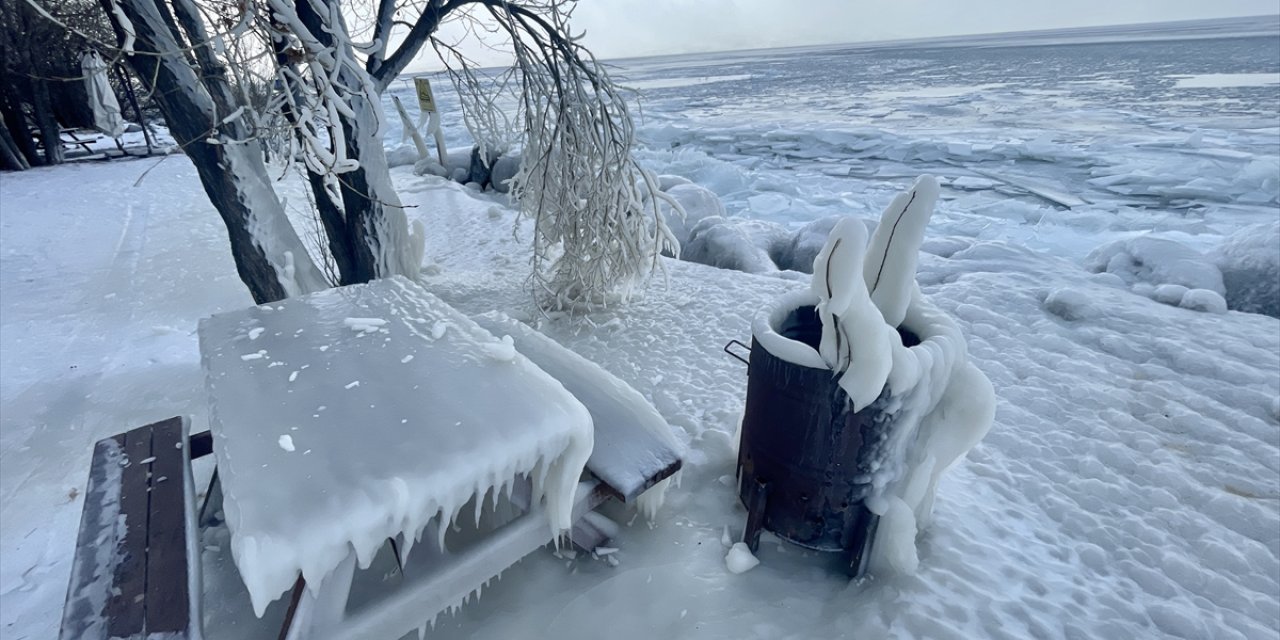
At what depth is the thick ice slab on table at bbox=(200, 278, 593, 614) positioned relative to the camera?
4.80 feet

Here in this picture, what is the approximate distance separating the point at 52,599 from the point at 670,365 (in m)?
3.07

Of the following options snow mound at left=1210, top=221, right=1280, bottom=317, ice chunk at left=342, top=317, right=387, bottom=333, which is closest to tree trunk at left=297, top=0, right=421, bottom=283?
ice chunk at left=342, top=317, right=387, bottom=333

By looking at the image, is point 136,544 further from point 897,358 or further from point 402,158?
point 402,158

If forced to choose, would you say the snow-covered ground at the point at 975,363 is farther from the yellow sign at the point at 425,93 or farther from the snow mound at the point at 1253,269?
the yellow sign at the point at 425,93

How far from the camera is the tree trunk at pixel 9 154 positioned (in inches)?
484

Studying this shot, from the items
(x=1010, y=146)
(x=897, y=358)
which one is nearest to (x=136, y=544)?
(x=897, y=358)

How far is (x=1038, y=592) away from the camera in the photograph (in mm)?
2248

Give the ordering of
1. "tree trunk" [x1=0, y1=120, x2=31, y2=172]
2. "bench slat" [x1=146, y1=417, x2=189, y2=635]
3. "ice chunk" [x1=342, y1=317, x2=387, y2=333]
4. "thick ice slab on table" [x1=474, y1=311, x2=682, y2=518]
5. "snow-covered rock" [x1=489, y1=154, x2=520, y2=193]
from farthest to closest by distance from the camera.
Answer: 1. "tree trunk" [x1=0, y1=120, x2=31, y2=172]
2. "snow-covered rock" [x1=489, y1=154, x2=520, y2=193]
3. "ice chunk" [x1=342, y1=317, x2=387, y2=333]
4. "thick ice slab on table" [x1=474, y1=311, x2=682, y2=518]
5. "bench slat" [x1=146, y1=417, x2=189, y2=635]

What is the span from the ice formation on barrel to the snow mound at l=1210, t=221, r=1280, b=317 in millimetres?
4525

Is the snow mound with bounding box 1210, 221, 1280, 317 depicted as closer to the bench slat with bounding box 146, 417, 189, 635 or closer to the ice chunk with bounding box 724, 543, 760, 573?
the ice chunk with bounding box 724, 543, 760, 573

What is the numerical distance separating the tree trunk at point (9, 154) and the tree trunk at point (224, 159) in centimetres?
1298

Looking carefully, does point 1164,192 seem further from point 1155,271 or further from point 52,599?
point 52,599

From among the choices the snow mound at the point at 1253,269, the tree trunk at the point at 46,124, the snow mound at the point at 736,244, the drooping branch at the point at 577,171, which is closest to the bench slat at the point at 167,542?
the drooping branch at the point at 577,171

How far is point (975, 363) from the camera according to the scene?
405 cm
